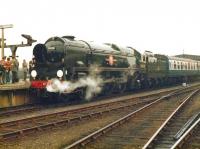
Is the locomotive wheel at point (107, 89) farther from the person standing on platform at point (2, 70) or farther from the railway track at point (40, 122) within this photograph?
the person standing on platform at point (2, 70)

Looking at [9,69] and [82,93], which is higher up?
[9,69]

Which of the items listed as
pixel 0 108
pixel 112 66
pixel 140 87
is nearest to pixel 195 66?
pixel 140 87

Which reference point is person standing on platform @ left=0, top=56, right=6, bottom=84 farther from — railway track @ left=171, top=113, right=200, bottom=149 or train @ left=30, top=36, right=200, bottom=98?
railway track @ left=171, top=113, right=200, bottom=149

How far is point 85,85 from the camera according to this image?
2017 cm

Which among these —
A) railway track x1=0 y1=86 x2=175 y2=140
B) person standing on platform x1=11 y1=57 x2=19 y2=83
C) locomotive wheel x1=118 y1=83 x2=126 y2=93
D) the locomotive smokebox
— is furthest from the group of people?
locomotive wheel x1=118 y1=83 x2=126 y2=93

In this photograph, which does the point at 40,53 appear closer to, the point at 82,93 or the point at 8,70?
the point at 8,70

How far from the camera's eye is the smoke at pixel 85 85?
18281mm

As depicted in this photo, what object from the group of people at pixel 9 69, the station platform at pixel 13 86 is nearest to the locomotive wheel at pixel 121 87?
the group of people at pixel 9 69

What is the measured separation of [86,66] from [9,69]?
14.0ft

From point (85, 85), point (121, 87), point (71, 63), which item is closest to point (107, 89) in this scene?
point (121, 87)

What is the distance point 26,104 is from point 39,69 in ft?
6.70

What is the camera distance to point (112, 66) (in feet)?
79.3

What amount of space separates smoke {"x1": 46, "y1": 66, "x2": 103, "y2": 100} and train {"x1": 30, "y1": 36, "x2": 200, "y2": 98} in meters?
0.05

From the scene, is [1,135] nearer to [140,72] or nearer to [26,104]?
[26,104]
